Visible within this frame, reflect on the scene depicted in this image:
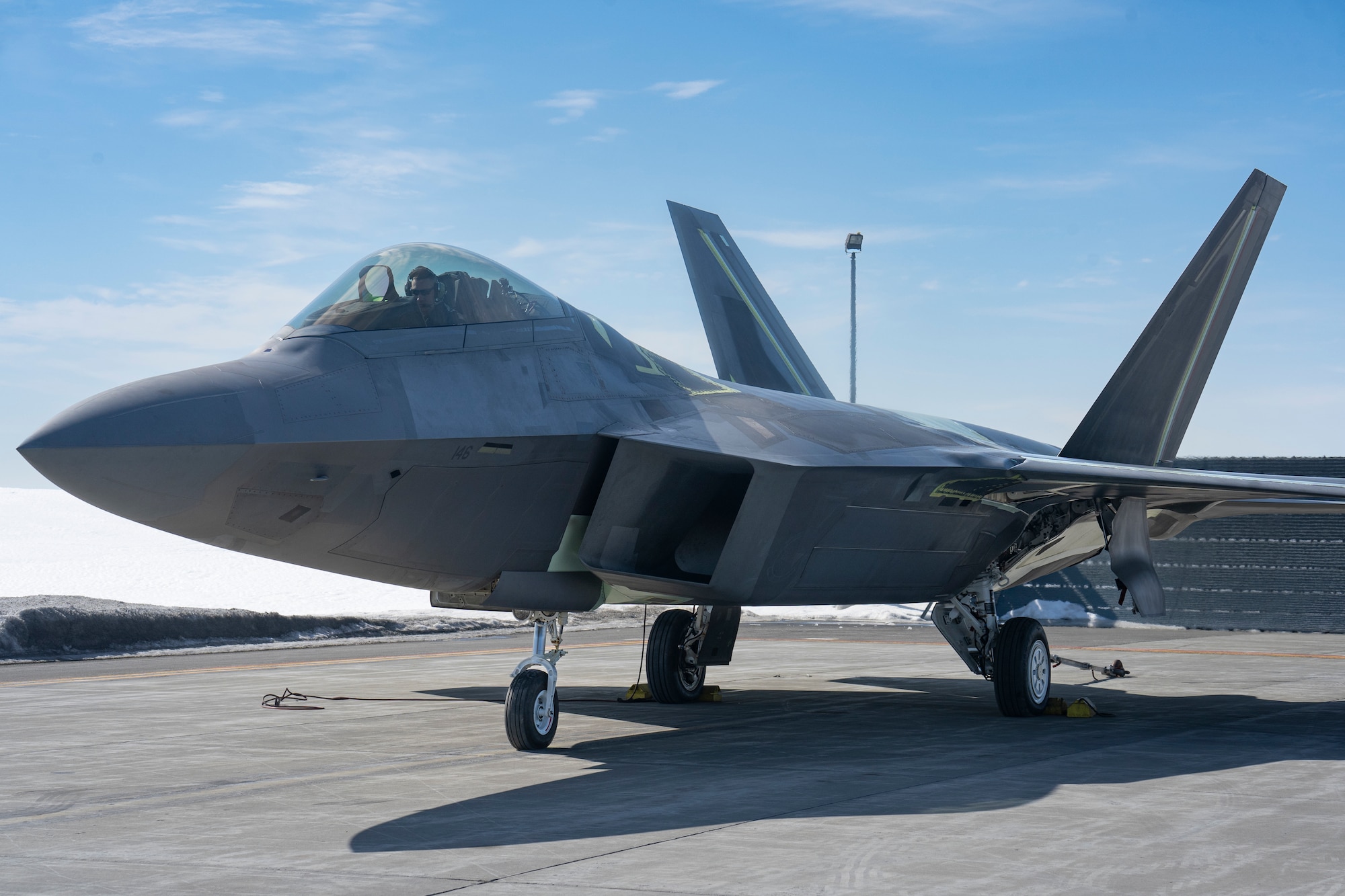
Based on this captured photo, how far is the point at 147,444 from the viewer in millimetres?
5676

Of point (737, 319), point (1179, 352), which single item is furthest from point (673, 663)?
point (1179, 352)

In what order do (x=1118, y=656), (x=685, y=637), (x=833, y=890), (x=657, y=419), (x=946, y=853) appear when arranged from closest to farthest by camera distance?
(x=833, y=890) < (x=946, y=853) < (x=657, y=419) < (x=685, y=637) < (x=1118, y=656)

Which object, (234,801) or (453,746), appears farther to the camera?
Result: (453,746)

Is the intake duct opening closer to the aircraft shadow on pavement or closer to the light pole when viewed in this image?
the aircraft shadow on pavement

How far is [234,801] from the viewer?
6.31 metres

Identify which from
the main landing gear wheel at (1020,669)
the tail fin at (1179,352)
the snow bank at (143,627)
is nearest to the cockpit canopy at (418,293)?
the main landing gear wheel at (1020,669)

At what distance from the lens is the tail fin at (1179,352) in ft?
38.9

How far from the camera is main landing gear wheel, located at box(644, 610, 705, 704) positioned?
11.6 metres

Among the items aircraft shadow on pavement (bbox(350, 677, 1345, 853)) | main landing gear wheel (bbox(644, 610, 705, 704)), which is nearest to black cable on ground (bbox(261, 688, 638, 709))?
aircraft shadow on pavement (bbox(350, 677, 1345, 853))

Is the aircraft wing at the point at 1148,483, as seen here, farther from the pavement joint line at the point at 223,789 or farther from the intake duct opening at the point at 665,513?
the pavement joint line at the point at 223,789

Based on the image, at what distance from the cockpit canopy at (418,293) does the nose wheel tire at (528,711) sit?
7.68ft

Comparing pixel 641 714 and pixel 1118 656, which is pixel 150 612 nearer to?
pixel 641 714

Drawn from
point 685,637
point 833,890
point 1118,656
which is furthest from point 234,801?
point 1118,656

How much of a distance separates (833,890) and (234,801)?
3556mm
